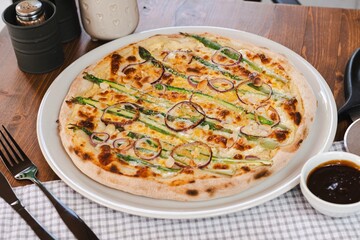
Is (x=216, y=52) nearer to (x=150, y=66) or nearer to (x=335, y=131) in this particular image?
(x=150, y=66)

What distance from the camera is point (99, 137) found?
74.5 inches

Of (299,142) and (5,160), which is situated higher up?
(299,142)

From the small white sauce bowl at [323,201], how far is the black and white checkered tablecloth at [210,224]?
0.18 feet

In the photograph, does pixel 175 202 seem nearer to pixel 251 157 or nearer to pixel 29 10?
pixel 251 157

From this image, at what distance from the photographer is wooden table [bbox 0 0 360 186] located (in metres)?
2.15

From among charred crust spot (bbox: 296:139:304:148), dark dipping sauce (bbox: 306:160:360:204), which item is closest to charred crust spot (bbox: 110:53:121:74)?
charred crust spot (bbox: 296:139:304:148)

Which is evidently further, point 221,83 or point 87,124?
point 221,83

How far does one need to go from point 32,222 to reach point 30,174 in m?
0.22

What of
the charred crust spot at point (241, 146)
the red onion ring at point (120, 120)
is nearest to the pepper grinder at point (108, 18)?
the red onion ring at point (120, 120)

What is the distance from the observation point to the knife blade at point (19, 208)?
165 centimetres

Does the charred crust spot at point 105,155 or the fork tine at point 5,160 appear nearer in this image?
the charred crust spot at point 105,155

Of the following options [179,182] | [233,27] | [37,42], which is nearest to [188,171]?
[179,182]

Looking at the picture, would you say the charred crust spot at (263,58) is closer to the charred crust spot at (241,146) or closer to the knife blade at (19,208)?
the charred crust spot at (241,146)

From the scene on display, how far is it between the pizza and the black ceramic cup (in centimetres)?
26
